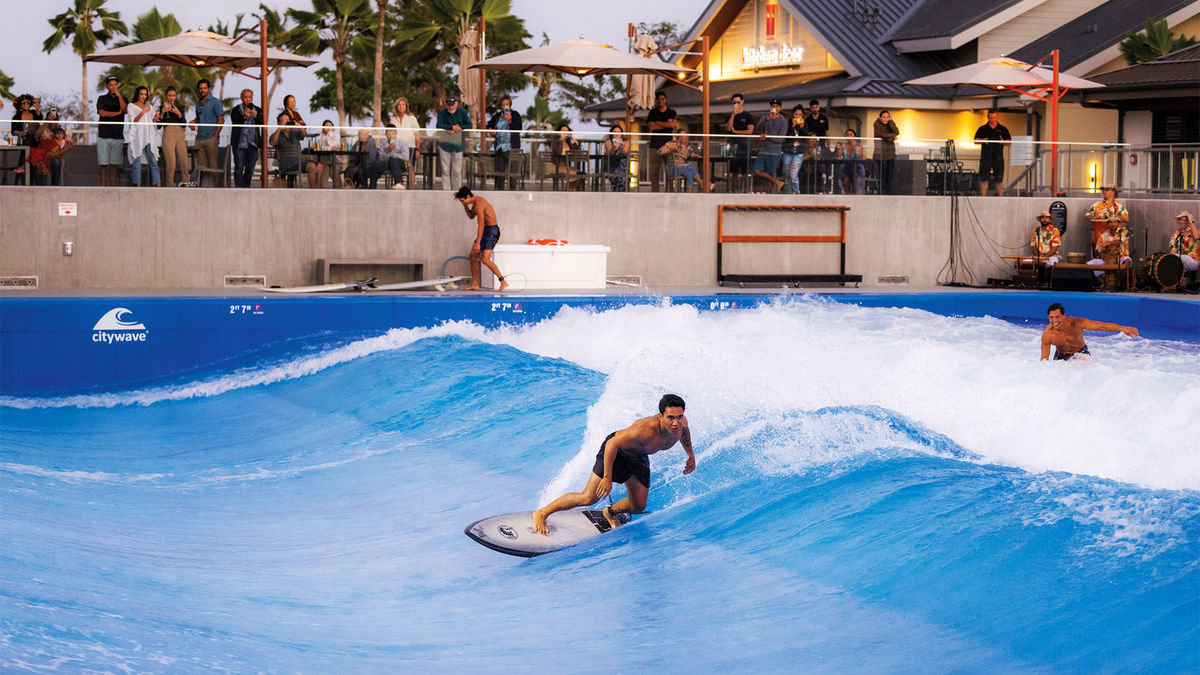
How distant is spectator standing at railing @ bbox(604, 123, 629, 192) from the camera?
64.7 ft

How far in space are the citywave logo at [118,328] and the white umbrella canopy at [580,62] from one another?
23.9 ft

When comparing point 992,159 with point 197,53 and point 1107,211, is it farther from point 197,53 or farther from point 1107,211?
point 197,53

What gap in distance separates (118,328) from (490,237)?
513 cm

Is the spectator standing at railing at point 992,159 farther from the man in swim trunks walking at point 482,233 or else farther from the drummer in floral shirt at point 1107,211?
the man in swim trunks walking at point 482,233

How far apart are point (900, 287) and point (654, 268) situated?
3.97m

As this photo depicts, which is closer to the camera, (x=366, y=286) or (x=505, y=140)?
(x=366, y=286)

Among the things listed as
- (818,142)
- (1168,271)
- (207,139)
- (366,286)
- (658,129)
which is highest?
(658,129)

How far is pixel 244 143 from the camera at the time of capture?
61.1 feet

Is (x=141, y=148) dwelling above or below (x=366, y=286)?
above

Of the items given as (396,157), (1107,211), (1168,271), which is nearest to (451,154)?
(396,157)

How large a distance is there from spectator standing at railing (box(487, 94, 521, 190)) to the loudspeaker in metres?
8.59

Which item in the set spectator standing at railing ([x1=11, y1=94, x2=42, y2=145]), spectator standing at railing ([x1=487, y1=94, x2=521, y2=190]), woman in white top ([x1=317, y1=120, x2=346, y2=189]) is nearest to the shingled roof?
spectator standing at railing ([x1=487, y1=94, x2=521, y2=190])

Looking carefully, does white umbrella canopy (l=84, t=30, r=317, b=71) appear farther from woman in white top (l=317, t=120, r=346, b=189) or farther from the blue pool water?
the blue pool water

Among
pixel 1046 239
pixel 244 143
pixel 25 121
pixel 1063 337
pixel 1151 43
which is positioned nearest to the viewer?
pixel 1063 337
